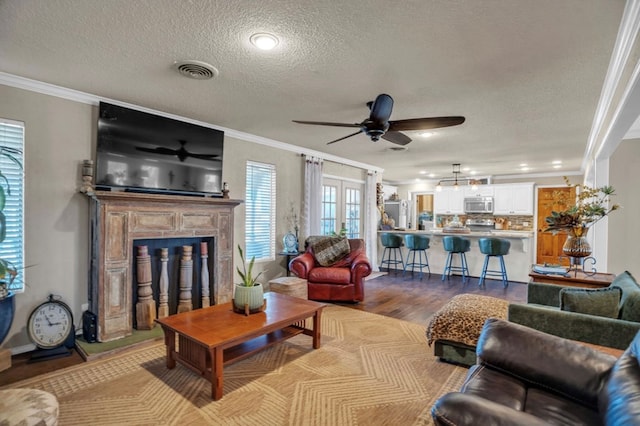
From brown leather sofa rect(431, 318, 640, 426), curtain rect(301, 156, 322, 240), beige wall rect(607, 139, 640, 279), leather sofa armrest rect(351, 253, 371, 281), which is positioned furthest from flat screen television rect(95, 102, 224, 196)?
beige wall rect(607, 139, 640, 279)

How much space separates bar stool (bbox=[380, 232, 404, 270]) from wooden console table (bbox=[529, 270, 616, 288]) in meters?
3.42

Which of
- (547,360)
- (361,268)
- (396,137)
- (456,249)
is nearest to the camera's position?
(547,360)

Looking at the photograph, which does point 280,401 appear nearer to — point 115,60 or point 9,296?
point 9,296

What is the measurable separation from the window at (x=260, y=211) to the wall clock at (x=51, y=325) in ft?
7.36

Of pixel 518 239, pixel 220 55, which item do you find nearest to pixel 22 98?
pixel 220 55

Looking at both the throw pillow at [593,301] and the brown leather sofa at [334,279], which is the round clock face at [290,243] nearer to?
the brown leather sofa at [334,279]

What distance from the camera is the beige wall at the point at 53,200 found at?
297cm

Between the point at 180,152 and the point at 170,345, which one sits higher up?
the point at 180,152

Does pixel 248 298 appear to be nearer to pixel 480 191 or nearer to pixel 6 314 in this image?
pixel 6 314

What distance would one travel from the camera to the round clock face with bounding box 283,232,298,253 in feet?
17.5

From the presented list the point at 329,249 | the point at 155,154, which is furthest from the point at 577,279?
the point at 155,154

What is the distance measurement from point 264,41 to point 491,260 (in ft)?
20.2

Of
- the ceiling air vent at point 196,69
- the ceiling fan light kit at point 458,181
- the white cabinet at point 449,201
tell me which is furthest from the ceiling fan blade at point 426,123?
the white cabinet at point 449,201

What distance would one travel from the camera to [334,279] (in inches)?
185
